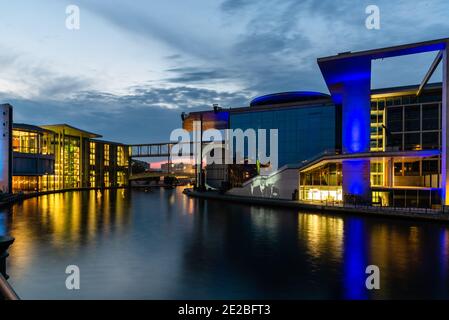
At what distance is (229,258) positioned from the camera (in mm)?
19906

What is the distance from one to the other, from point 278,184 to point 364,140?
1476cm

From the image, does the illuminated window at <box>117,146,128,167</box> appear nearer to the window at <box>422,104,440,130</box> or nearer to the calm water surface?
the calm water surface

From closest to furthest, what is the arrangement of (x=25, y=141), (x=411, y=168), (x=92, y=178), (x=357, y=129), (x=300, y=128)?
(x=357, y=129), (x=411, y=168), (x=300, y=128), (x=25, y=141), (x=92, y=178)

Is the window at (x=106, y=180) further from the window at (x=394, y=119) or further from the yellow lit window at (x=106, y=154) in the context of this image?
the window at (x=394, y=119)

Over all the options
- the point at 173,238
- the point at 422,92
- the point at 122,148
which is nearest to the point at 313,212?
the point at 173,238

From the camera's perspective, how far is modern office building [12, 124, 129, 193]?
76562mm

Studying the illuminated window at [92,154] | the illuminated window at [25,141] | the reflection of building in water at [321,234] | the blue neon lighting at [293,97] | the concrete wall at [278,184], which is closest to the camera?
the reflection of building in water at [321,234]

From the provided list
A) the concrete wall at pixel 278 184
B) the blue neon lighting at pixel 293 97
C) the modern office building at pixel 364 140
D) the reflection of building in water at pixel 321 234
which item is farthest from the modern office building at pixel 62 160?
the reflection of building in water at pixel 321 234

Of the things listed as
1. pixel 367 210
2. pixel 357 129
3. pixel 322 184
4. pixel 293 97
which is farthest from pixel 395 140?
pixel 367 210

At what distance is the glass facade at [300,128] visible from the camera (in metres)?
64.6

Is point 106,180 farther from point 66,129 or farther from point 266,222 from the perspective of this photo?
point 266,222

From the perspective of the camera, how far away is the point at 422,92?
57.1 metres

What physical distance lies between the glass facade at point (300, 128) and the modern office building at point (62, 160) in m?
53.5

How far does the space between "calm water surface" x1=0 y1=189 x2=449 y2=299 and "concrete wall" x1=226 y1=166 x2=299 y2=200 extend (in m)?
18.9
